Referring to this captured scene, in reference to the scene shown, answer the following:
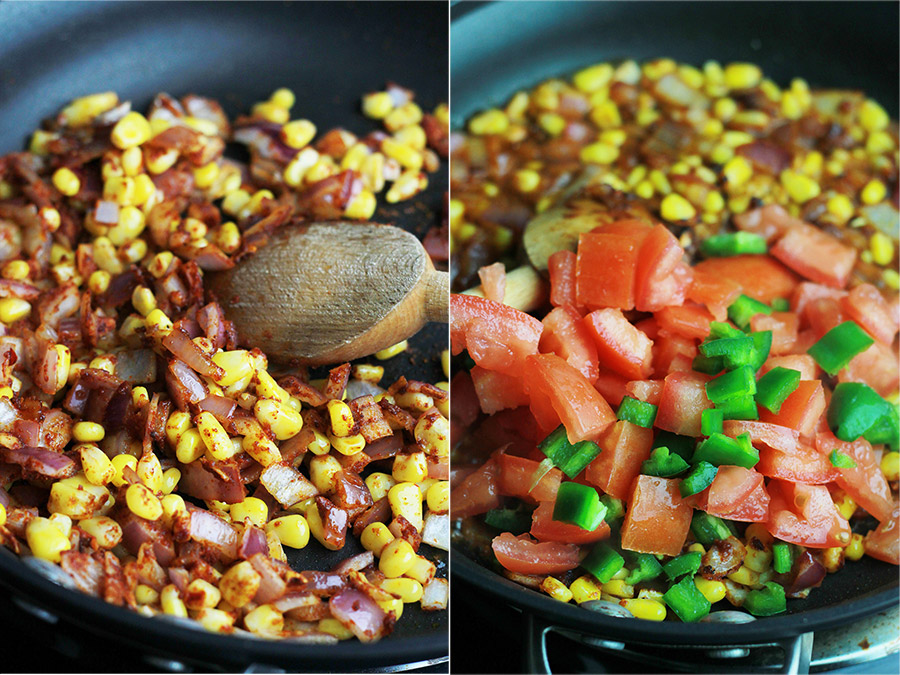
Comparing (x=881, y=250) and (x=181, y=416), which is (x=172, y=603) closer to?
(x=181, y=416)

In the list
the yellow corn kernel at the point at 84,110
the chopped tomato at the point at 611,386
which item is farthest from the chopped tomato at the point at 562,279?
the yellow corn kernel at the point at 84,110

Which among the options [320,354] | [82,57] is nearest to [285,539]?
[320,354]

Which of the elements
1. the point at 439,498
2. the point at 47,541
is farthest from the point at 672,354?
the point at 47,541

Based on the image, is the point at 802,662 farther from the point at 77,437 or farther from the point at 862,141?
the point at 862,141

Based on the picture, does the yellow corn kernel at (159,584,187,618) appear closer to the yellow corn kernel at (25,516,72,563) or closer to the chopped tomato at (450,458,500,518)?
the yellow corn kernel at (25,516,72,563)

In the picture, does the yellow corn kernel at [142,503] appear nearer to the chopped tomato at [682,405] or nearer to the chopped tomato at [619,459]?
the chopped tomato at [619,459]

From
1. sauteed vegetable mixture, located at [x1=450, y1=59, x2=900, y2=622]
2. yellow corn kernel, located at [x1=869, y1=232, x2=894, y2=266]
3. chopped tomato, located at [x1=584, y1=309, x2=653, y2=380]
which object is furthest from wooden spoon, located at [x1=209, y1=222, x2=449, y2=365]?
yellow corn kernel, located at [x1=869, y1=232, x2=894, y2=266]
